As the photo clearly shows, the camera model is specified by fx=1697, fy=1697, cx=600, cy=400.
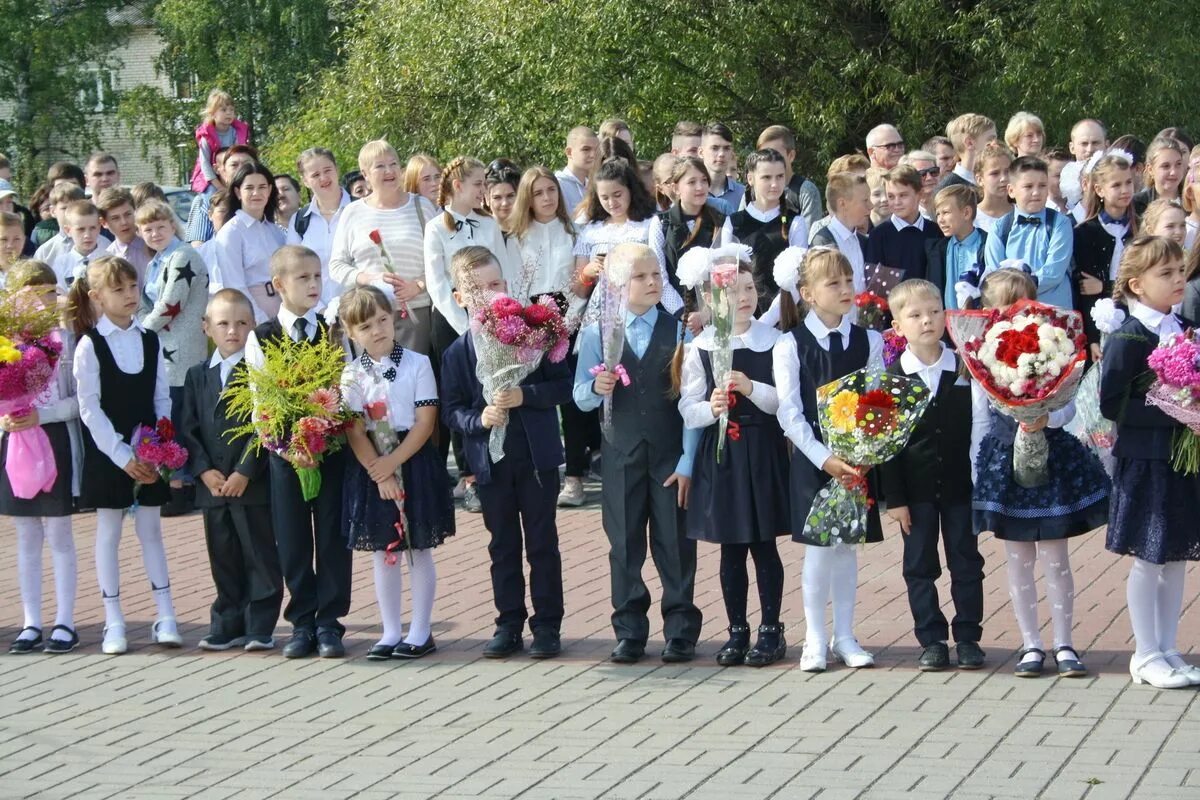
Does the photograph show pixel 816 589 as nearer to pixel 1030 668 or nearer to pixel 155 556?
pixel 1030 668

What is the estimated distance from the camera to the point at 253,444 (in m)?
7.61

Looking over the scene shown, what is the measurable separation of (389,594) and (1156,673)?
3227mm

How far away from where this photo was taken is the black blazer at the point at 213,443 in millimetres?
7746

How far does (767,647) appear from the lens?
7.16 metres

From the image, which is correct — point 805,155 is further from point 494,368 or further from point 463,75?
point 494,368

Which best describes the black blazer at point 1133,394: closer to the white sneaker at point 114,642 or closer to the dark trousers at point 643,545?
the dark trousers at point 643,545

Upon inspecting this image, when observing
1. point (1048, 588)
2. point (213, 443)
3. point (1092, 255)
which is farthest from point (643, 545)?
point (1092, 255)

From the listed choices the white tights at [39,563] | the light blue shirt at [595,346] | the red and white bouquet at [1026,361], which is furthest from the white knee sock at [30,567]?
the red and white bouquet at [1026,361]

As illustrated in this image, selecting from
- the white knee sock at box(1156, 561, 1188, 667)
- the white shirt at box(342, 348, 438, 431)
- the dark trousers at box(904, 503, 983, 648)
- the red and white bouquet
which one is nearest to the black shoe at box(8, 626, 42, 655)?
the white shirt at box(342, 348, 438, 431)

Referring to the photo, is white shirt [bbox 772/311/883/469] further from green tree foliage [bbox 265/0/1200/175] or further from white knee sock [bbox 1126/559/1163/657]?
green tree foliage [bbox 265/0/1200/175]

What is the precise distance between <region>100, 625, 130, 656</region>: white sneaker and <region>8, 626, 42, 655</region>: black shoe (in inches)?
12.3

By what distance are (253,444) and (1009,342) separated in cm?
333

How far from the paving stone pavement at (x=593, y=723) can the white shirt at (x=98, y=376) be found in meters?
0.95

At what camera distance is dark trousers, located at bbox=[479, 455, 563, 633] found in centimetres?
755
